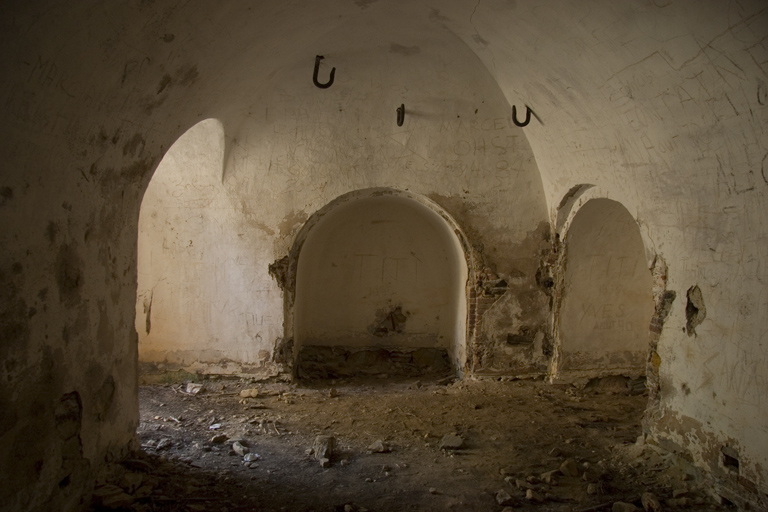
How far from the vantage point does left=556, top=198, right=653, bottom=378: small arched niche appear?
5.66 metres

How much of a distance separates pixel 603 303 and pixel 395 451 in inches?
113

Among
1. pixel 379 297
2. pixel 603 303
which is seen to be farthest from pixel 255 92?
pixel 603 303

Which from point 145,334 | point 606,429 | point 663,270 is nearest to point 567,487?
point 606,429

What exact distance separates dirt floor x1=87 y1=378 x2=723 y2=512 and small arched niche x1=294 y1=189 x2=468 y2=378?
700mm

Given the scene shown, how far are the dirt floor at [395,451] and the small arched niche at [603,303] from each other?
26 centimetres

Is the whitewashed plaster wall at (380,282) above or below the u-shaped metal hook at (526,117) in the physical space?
below

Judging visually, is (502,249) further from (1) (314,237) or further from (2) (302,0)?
(2) (302,0)

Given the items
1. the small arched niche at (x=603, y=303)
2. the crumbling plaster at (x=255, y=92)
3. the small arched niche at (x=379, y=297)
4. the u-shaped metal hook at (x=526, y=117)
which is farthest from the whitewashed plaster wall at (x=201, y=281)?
the small arched niche at (x=603, y=303)

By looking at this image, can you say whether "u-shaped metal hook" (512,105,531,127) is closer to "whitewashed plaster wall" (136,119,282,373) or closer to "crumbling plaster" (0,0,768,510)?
"crumbling plaster" (0,0,768,510)

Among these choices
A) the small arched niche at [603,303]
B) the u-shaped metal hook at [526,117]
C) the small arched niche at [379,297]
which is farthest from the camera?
the small arched niche at [379,297]

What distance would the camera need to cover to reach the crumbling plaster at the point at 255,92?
2.43 m

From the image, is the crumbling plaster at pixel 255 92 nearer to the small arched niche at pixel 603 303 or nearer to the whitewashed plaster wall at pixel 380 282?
the small arched niche at pixel 603 303

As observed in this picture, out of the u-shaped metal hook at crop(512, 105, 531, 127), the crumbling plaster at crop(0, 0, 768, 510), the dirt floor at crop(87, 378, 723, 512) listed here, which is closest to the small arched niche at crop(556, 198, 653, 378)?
the dirt floor at crop(87, 378, 723, 512)

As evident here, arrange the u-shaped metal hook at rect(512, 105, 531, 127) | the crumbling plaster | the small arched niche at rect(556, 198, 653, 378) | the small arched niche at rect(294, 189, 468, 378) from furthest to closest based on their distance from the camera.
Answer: the small arched niche at rect(294, 189, 468, 378) → the small arched niche at rect(556, 198, 653, 378) → the u-shaped metal hook at rect(512, 105, 531, 127) → the crumbling plaster
